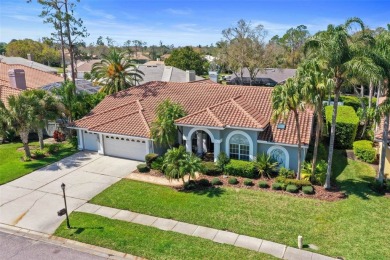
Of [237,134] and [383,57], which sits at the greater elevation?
[383,57]

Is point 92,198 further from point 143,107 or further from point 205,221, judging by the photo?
point 143,107

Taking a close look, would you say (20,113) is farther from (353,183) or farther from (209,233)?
(353,183)

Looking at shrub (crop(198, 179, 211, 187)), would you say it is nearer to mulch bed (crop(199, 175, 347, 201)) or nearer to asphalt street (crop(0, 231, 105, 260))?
mulch bed (crop(199, 175, 347, 201))

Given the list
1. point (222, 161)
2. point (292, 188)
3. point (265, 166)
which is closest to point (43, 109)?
point (222, 161)

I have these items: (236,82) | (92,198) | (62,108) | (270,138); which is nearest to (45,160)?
(62,108)

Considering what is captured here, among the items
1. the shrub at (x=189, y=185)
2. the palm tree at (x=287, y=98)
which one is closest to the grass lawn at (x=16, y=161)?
the shrub at (x=189, y=185)

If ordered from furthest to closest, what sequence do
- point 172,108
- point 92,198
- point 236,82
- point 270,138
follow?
1. point 236,82
2. point 172,108
3. point 270,138
4. point 92,198

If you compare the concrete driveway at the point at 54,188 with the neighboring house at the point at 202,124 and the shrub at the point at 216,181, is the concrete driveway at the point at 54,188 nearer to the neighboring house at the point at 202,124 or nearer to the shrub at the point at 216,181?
the neighboring house at the point at 202,124

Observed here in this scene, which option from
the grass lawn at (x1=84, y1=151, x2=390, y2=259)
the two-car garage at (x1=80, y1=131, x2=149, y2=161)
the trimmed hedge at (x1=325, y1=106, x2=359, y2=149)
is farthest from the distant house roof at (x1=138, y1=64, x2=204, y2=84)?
the grass lawn at (x1=84, y1=151, x2=390, y2=259)
